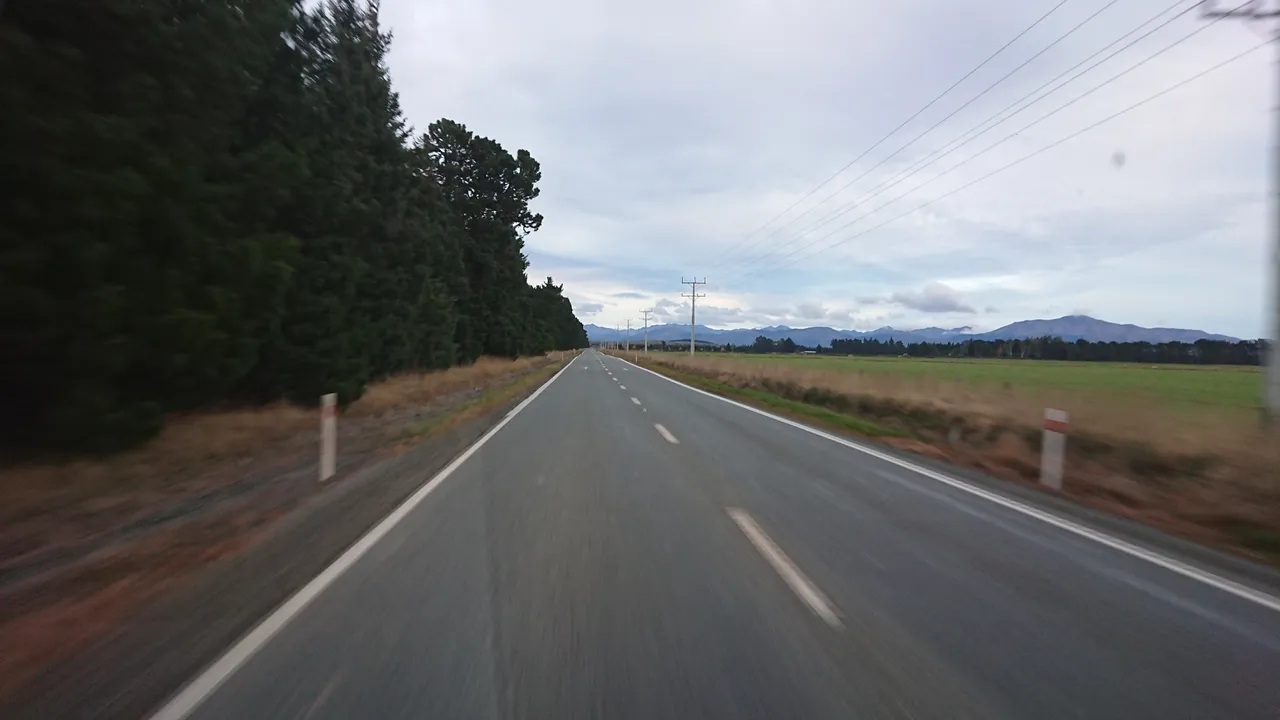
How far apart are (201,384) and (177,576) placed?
328 inches

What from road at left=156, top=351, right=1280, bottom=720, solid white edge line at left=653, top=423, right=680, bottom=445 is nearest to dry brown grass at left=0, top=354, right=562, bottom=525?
road at left=156, top=351, right=1280, bottom=720

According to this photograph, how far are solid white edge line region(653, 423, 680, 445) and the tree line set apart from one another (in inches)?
310

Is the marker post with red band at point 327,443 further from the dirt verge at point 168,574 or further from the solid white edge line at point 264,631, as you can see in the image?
the solid white edge line at point 264,631

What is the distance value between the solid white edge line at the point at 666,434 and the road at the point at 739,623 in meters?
5.79

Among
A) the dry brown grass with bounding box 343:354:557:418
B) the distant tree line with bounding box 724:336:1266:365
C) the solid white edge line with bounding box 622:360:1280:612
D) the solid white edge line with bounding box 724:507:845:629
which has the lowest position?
the dry brown grass with bounding box 343:354:557:418

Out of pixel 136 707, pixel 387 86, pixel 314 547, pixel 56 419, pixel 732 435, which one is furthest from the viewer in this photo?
pixel 387 86

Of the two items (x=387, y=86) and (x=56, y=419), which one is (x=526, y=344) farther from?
(x=56, y=419)

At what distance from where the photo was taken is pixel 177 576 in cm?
623

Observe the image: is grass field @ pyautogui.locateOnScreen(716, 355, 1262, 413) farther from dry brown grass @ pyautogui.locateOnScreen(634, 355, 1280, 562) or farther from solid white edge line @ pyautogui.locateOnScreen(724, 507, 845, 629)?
solid white edge line @ pyautogui.locateOnScreen(724, 507, 845, 629)

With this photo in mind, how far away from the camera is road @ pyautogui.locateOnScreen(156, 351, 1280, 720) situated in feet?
13.3

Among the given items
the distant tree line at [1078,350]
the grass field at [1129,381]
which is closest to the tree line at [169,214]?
the grass field at [1129,381]

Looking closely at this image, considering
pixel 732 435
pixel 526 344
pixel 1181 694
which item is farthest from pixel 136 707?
pixel 526 344

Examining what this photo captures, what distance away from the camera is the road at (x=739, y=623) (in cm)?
406

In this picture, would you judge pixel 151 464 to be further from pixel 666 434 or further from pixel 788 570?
pixel 788 570
